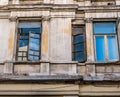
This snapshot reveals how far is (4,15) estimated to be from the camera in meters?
12.5

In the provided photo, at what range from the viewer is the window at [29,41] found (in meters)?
11.9

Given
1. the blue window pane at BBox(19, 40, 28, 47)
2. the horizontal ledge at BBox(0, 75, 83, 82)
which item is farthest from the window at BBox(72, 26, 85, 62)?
the blue window pane at BBox(19, 40, 28, 47)

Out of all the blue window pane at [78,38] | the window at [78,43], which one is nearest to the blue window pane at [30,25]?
the window at [78,43]

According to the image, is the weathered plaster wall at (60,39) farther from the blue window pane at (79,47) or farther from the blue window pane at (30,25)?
the blue window pane at (30,25)

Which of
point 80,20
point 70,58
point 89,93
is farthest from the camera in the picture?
point 80,20

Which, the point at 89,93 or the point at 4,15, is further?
the point at 4,15

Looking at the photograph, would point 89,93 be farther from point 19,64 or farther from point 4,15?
point 4,15

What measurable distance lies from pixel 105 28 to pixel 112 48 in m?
0.87

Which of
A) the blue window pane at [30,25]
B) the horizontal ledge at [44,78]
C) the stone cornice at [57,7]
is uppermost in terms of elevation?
the stone cornice at [57,7]

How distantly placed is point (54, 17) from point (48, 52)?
1.52 meters

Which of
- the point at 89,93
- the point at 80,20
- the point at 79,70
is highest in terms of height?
the point at 80,20

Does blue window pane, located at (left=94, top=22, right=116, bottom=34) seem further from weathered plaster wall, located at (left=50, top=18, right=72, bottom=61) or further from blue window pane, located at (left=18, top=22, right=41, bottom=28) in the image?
blue window pane, located at (left=18, top=22, right=41, bottom=28)

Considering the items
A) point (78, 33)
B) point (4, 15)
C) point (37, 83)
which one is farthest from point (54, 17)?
point (37, 83)

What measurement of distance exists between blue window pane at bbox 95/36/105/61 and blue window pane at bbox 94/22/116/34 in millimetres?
250
